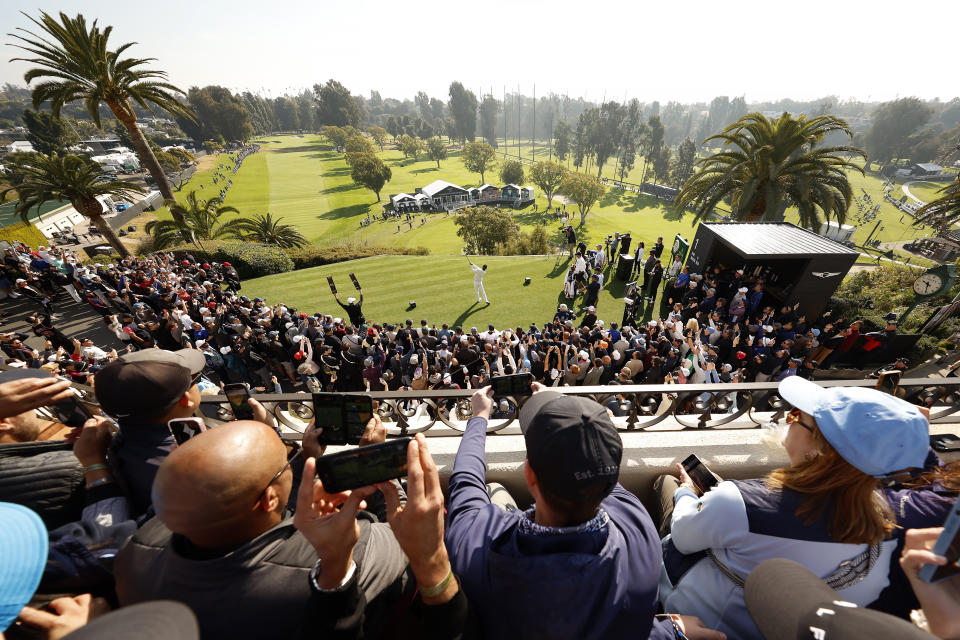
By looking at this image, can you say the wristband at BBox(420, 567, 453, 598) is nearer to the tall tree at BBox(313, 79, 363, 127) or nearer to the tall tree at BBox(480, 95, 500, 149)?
the tall tree at BBox(313, 79, 363, 127)

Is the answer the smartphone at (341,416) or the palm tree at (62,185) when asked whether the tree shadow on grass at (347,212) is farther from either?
the smartphone at (341,416)

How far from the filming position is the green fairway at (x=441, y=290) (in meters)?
16.9

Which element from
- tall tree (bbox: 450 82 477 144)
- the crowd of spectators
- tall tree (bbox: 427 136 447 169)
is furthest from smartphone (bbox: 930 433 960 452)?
tall tree (bbox: 450 82 477 144)

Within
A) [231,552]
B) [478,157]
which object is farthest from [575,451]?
[478,157]

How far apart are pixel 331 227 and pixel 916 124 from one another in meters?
181

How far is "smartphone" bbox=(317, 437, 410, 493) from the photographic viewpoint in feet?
6.40

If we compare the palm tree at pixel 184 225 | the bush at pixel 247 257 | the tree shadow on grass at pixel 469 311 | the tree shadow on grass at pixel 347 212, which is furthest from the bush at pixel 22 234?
the tree shadow on grass at pixel 347 212

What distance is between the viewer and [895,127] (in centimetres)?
11644

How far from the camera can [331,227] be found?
60.8 meters

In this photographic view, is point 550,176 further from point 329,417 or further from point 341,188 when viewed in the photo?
point 329,417

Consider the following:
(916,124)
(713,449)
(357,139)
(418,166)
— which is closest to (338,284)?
(713,449)

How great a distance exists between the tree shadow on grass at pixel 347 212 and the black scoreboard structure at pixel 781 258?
2488 inches

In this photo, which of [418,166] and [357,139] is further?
[418,166]

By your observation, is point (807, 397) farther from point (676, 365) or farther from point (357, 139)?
point (357, 139)
